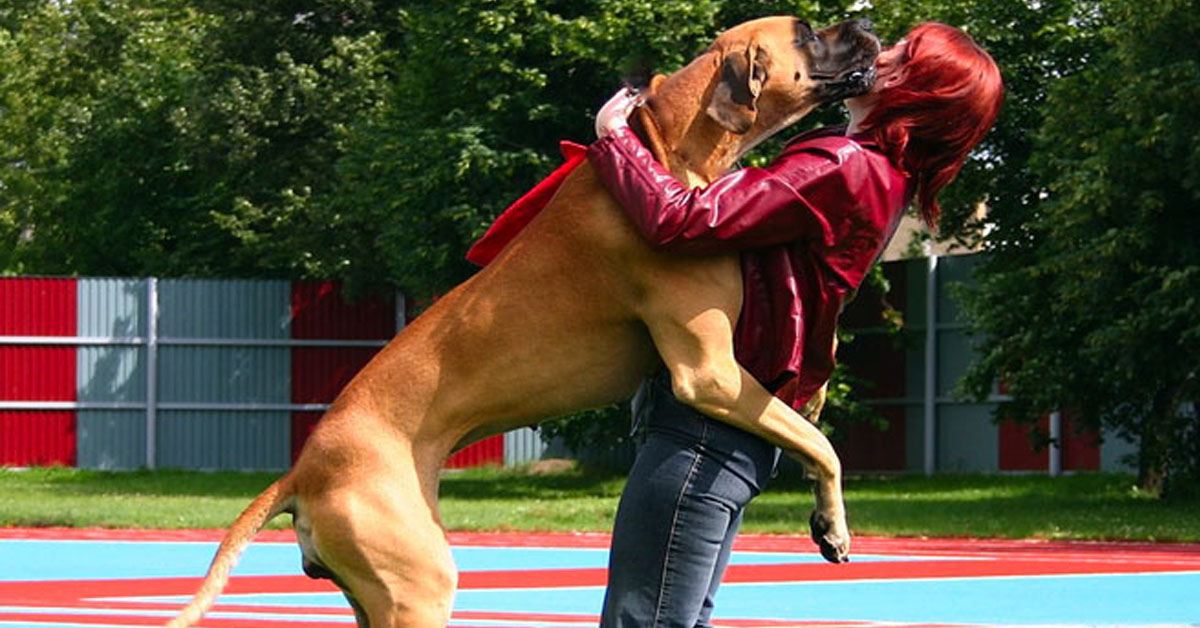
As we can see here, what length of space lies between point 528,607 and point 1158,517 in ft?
34.2

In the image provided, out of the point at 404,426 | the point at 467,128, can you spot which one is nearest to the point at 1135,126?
the point at 467,128

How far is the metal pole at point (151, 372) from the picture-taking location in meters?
31.5

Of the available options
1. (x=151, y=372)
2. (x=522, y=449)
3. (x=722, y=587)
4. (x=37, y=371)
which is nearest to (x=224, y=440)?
(x=151, y=372)

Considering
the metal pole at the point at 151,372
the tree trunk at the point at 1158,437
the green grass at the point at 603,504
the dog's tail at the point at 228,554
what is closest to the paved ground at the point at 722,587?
the green grass at the point at 603,504

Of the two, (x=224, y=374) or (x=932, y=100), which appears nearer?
(x=932, y=100)

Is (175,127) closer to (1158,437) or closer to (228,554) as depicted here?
(1158,437)

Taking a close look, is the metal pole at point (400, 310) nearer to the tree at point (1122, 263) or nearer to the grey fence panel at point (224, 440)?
the grey fence panel at point (224, 440)

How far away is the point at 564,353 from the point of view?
4.54 m

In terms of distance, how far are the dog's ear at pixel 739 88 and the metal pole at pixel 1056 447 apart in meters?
22.1

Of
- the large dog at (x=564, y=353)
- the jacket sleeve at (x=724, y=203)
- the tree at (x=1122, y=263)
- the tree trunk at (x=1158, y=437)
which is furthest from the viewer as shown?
the tree trunk at (x=1158, y=437)

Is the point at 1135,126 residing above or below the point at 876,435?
above

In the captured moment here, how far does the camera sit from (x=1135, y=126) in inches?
812

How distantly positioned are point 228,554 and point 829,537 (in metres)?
1.52

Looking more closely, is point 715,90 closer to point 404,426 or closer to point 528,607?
point 404,426
